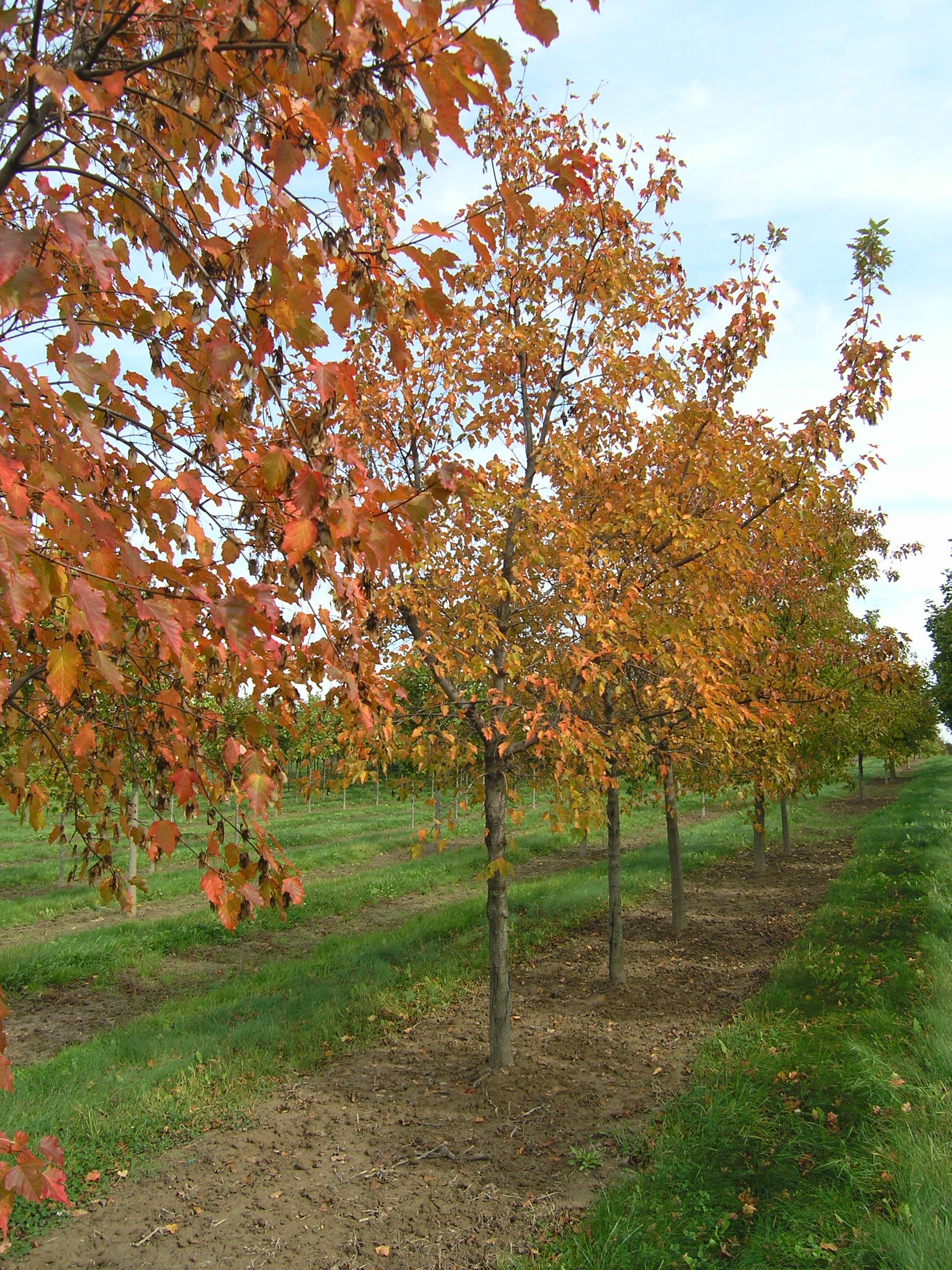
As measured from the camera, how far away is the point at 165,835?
2.24m

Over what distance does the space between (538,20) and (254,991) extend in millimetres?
9716

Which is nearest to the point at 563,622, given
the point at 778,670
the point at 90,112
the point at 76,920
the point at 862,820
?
the point at 778,670

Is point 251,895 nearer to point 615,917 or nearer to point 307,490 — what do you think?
point 307,490

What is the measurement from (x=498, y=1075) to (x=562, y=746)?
9.76ft

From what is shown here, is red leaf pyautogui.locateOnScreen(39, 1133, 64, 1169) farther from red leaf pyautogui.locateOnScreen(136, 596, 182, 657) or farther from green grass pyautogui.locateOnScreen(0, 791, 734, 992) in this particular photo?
green grass pyautogui.locateOnScreen(0, 791, 734, 992)

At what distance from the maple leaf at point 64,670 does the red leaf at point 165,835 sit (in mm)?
522

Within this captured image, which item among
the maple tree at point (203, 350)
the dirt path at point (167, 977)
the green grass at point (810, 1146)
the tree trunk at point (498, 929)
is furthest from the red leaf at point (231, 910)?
the dirt path at point (167, 977)

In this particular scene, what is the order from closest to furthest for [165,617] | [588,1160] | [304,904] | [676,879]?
[165,617]
[588,1160]
[676,879]
[304,904]

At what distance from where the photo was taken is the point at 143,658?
131 inches

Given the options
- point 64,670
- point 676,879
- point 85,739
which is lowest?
point 676,879

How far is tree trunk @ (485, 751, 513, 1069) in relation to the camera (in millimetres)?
6254

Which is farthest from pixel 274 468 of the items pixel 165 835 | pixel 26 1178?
pixel 26 1178

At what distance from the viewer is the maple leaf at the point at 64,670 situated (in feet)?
6.00

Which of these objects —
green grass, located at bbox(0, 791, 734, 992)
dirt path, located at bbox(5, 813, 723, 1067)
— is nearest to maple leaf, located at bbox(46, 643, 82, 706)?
dirt path, located at bbox(5, 813, 723, 1067)
